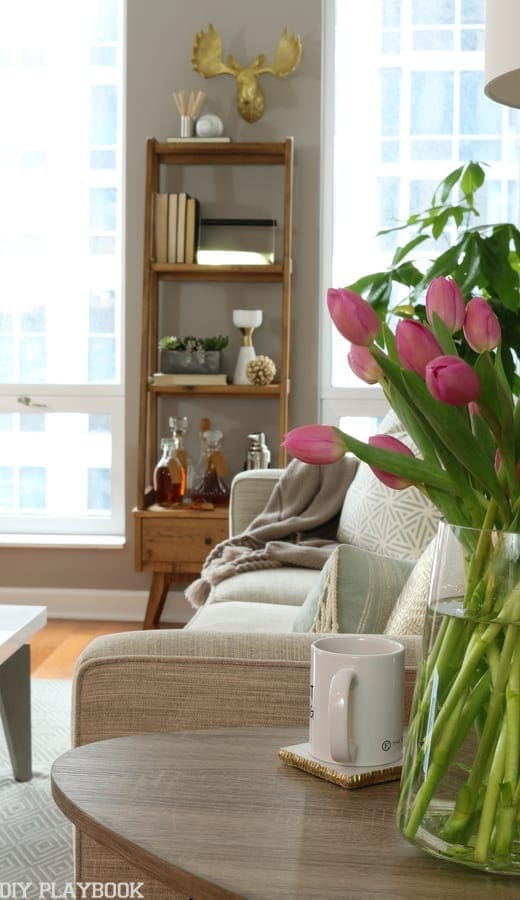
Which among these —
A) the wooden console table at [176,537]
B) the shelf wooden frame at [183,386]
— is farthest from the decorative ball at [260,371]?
the wooden console table at [176,537]

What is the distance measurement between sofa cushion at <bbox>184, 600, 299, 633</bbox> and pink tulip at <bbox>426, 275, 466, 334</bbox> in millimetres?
1542

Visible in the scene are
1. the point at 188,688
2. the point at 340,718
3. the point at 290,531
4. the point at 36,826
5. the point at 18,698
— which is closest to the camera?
the point at 340,718

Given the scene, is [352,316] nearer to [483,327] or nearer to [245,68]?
[483,327]

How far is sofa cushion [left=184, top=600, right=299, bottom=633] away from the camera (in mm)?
2346

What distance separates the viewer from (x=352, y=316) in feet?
2.74

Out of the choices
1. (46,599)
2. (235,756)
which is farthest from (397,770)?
(46,599)

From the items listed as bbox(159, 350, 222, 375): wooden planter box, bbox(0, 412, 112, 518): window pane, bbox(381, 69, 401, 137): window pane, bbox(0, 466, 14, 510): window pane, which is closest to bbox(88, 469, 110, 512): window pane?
bbox(0, 412, 112, 518): window pane

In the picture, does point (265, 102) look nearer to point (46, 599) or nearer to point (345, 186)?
point (345, 186)

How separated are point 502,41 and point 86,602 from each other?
389 cm

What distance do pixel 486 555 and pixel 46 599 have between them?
157 inches

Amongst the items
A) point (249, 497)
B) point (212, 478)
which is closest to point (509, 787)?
point (249, 497)

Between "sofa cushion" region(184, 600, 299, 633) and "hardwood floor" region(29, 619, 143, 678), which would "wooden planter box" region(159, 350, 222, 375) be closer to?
"hardwood floor" region(29, 619, 143, 678)

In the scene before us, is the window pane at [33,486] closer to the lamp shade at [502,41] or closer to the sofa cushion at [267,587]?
the sofa cushion at [267,587]

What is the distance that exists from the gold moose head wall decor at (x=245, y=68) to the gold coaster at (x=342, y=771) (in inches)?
145
